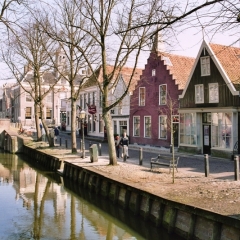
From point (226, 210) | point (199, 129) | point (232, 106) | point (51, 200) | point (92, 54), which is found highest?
point (92, 54)

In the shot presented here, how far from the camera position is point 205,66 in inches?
955

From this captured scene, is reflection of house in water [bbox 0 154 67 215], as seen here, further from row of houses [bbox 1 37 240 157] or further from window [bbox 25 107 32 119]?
window [bbox 25 107 32 119]

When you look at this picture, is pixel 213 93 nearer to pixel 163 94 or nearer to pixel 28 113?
pixel 163 94

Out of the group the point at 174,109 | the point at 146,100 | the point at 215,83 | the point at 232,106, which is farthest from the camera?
the point at 146,100

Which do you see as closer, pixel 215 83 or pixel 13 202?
pixel 13 202

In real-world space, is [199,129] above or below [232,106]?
below

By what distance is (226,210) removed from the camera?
957cm

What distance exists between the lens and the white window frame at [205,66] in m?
24.0

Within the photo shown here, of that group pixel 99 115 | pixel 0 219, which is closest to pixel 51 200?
pixel 0 219

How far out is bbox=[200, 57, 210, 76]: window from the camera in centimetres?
2400

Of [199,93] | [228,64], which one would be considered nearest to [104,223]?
[199,93]

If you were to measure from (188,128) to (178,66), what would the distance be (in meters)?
7.19

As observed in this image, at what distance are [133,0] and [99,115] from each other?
25.2 meters

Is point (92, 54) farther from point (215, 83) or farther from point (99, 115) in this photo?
point (99, 115)
